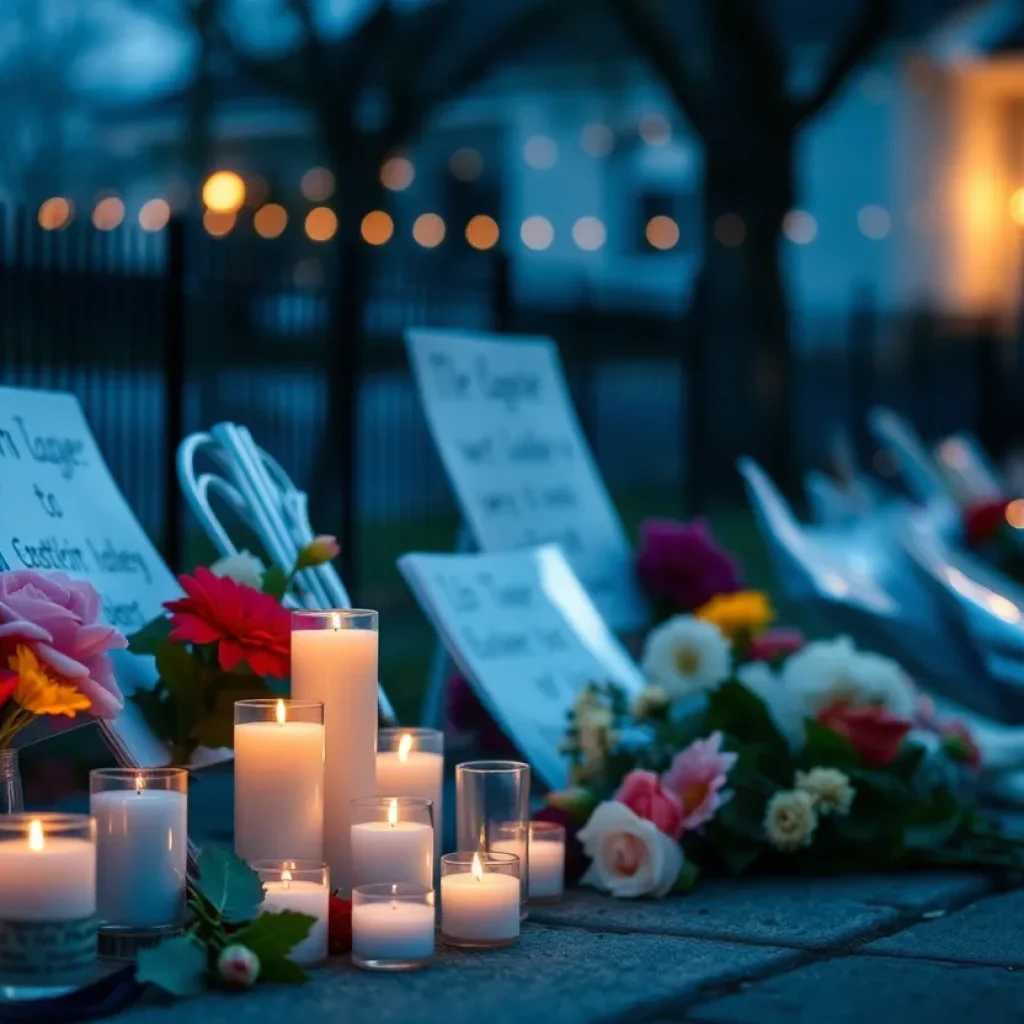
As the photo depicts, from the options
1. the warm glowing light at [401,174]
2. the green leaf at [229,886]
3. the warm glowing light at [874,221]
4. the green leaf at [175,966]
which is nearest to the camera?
the green leaf at [175,966]

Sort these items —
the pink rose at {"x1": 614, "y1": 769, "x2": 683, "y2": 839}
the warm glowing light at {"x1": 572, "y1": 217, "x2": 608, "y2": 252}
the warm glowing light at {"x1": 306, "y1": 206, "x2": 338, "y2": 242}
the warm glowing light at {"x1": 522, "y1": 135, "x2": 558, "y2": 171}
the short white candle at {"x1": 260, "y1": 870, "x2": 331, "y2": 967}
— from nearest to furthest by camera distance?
the short white candle at {"x1": 260, "y1": 870, "x2": 331, "y2": 967}, the pink rose at {"x1": 614, "y1": 769, "x2": 683, "y2": 839}, the warm glowing light at {"x1": 306, "y1": 206, "x2": 338, "y2": 242}, the warm glowing light at {"x1": 572, "y1": 217, "x2": 608, "y2": 252}, the warm glowing light at {"x1": 522, "y1": 135, "x2": 558, "y2": 171}

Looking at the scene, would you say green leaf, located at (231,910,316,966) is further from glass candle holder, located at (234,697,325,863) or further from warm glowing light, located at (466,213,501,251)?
warm glowing light, located at (466,213,501,251)

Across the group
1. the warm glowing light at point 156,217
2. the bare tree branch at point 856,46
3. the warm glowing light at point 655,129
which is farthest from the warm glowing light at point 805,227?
the bare tree branch at point 856,46

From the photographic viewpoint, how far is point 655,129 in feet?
90.8

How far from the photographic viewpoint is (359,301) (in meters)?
7.89

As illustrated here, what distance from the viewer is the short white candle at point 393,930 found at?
9.97 ft

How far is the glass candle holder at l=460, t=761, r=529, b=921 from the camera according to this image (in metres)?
3.47

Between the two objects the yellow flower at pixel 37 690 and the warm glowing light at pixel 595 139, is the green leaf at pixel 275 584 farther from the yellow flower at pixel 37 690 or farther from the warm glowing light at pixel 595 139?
the warm glowing light at pixel 595 139

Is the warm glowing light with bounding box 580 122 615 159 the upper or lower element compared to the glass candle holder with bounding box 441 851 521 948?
upper

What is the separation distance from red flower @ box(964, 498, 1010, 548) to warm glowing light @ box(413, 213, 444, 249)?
20.7m

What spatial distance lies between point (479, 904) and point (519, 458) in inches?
102

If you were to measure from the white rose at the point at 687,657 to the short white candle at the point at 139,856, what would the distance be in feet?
5.88

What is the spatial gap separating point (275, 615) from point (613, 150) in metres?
25.3

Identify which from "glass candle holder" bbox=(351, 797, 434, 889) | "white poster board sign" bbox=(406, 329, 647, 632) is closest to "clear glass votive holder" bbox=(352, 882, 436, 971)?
"glass candle holder" bbox=(351, 797, 434, 889)
